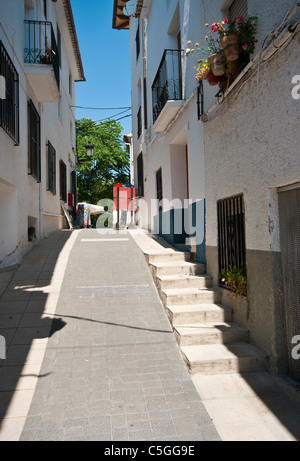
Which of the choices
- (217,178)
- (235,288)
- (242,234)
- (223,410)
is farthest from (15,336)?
(217,178)

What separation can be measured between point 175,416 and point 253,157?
10.5 ft

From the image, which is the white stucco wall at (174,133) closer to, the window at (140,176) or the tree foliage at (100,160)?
the window at (140,176)

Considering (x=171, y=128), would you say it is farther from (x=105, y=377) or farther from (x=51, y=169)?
(x=105, y=377)

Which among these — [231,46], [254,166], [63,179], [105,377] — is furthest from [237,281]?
[63,179]

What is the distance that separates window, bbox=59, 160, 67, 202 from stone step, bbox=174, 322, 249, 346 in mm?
9840

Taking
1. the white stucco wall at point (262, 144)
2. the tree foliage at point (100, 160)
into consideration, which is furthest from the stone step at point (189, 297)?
the tree foliage at point (100, 160)

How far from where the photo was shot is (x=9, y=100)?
627 cm

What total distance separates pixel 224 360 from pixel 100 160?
21.1 m

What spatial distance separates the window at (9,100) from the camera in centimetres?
578

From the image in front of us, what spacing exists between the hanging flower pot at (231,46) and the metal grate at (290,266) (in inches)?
79.0

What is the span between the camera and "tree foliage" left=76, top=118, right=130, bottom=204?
2345 centimetres

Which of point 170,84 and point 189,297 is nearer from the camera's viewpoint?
point 189,297

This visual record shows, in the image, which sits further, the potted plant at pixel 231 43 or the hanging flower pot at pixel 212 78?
the hanging flower pot at pixel 212 78

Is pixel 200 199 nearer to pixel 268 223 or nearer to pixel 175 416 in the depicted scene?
pixel 268 223
